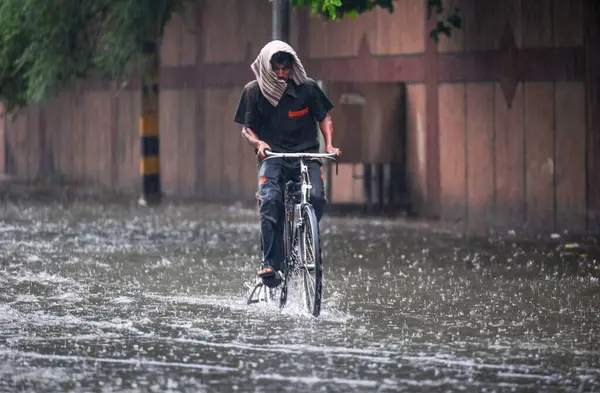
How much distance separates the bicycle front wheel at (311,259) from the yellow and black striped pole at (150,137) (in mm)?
11113

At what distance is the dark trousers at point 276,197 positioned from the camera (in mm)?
9664

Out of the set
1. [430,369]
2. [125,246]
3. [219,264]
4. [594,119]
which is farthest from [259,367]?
[594,119]

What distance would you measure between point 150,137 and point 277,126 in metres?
11.2

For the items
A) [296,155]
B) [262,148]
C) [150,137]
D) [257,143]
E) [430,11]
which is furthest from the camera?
[150,137]

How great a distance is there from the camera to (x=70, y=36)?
1880 centimetres

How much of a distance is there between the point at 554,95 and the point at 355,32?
3312 millimetres

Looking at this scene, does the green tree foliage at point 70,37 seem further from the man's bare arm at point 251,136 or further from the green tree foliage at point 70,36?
the man's bare arm at point 251,136

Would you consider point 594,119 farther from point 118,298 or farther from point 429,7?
point 118,298

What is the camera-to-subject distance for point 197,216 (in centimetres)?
1767

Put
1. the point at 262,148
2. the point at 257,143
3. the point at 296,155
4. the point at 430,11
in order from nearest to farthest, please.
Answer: the point at 296,155 → the point at 262,148 → the point at 257,143 → the point at 430,11

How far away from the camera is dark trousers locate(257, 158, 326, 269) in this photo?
380 inches

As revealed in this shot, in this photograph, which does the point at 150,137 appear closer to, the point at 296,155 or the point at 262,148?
the point at 262,148

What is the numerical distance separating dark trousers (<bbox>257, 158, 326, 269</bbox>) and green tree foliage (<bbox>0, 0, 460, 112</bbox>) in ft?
27.5

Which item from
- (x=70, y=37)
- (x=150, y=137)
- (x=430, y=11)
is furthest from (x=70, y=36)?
(x=430, y=11)
